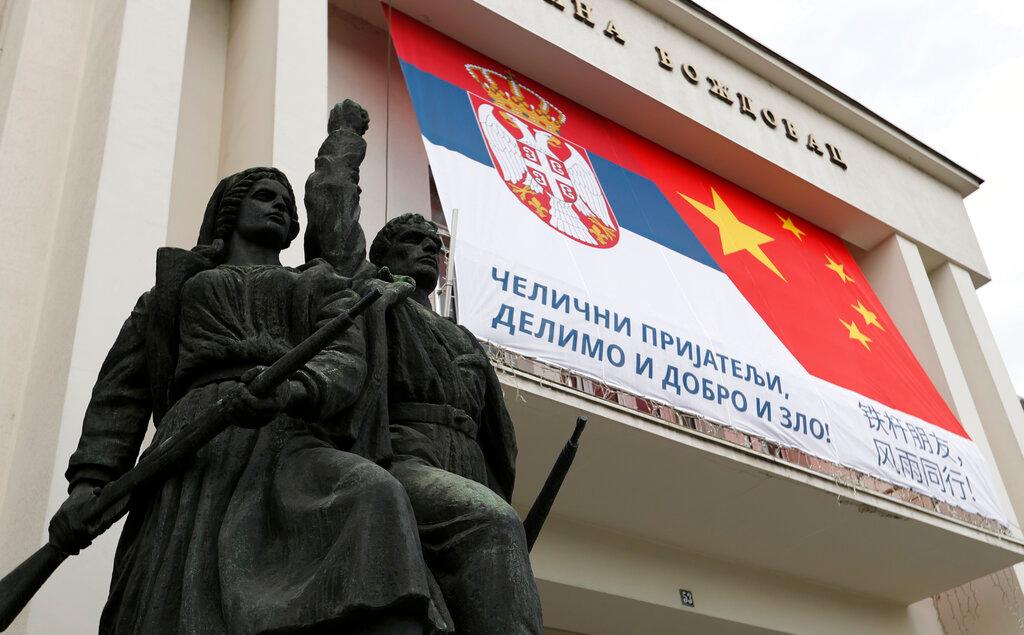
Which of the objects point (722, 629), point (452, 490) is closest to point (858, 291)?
point (722, 629)

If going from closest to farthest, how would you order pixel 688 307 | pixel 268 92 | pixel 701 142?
pixel 268 92
pixel 688 307
pixel 701 142

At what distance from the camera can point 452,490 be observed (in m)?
2.76

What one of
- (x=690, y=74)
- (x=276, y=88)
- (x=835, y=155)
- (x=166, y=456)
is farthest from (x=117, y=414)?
(x=835, y=155)

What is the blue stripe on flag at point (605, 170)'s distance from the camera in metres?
8.23

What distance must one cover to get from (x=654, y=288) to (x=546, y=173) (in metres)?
1.24

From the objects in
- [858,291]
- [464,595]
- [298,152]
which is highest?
[858,291]

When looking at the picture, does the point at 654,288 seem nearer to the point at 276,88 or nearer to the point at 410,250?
the point at 276,88

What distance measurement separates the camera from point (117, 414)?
9.80 feet

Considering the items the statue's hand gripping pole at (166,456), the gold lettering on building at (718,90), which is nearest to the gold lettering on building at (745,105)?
the gold lettering on building at (718,90)

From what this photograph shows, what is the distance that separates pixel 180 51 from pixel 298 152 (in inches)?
37.2

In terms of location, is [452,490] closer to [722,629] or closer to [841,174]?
[722,629]

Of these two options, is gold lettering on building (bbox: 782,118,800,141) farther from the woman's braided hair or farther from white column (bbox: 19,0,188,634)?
the woman's braided hair

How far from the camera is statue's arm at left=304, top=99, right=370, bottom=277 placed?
328 centimetres

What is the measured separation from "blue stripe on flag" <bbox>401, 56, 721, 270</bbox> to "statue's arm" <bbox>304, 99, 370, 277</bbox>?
15.3ft
